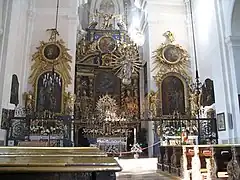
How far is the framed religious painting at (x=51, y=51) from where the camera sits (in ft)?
41.0

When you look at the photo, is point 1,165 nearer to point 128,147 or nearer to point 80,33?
point 128,147

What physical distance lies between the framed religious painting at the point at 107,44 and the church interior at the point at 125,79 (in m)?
0.06

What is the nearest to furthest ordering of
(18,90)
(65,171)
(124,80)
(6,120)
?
(65,171)
(6,120)
(18,90)
(124,80)

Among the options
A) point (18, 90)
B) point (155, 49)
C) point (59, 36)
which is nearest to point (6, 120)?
point (18, 90)

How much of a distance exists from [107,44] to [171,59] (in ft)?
14.3

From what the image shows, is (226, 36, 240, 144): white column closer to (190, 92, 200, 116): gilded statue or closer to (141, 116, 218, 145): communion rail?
(141, 116, 218, 145): communion rail

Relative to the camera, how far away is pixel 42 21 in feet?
43.1

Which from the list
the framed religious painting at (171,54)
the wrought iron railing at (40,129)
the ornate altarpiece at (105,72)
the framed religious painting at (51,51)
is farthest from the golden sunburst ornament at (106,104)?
the framed religious painting at (171,54)

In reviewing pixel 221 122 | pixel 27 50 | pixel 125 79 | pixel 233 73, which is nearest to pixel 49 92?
pixel 27 50

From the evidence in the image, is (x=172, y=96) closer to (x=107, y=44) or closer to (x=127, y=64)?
(x=127, y=64)

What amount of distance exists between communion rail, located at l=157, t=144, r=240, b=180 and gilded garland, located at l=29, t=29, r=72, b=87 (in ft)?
23.6

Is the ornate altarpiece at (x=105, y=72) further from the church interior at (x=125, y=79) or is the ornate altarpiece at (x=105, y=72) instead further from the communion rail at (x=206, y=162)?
the communion rail at (x=206, y=162)

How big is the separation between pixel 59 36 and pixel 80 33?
3.26 meters

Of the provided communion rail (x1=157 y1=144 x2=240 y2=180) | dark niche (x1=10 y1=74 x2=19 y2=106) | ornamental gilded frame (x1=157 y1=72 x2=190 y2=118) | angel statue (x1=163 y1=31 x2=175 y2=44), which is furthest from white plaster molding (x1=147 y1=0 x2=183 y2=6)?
communion rail (x1=157 y1=144 x2=240 y2=180)
